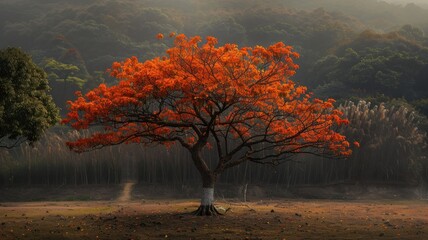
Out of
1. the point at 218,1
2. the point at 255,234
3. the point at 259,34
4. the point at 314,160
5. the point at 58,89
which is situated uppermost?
the point at 218,1

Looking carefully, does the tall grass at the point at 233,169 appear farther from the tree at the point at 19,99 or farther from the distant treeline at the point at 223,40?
the distant treeline at the point at 223,40

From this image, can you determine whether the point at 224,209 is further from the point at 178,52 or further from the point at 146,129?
the point at 178,52

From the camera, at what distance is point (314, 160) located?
3209cm

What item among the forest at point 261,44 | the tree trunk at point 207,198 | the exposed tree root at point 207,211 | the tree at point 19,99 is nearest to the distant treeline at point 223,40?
the forest at point 261,44

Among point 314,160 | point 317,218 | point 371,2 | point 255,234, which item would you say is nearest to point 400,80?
point 314,160

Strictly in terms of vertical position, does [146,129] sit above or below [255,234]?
above

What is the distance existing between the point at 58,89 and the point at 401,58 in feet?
95.1

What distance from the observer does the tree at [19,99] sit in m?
20.4

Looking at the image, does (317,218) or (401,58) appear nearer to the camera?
(317,218)

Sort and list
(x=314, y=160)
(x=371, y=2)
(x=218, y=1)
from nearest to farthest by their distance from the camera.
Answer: (x=314, y=160) < (x=218, y=1) < (x=371, y=2)

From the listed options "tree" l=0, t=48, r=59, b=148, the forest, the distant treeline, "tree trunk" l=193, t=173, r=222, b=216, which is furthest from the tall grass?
"tree trunk" l=193, t=173, r=222, b=216

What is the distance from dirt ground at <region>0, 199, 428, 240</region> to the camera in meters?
16.2

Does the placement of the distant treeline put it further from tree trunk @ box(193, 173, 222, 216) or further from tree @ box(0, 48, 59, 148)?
tree @ box(0, 48, 59, 148)

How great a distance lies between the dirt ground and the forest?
28.1 feet
